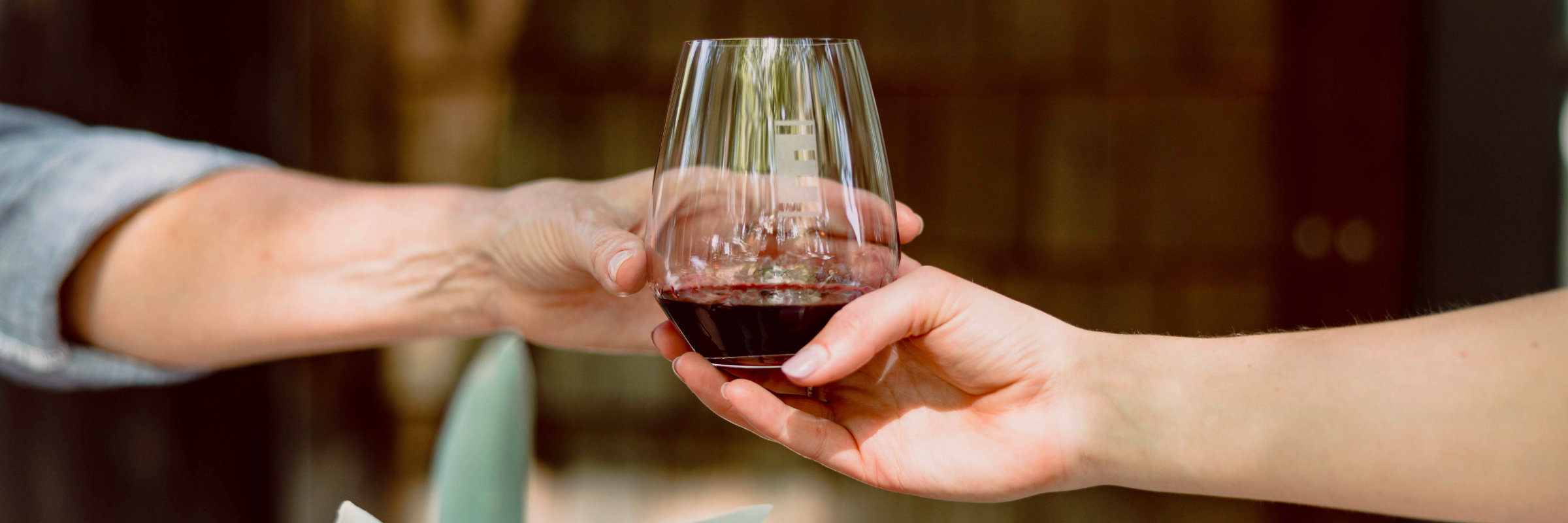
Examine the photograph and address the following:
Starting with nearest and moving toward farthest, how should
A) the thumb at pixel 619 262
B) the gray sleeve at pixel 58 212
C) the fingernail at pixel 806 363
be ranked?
the fingernail at pixel 806 363 → the thumb at pixel 619 262 → the gray sleeve at pixel 58 212

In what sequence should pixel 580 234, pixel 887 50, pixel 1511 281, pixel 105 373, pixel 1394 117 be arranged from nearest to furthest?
pixel 580 234, pixel 105 373, pixel 1511 281, pixel 1394 117, pixel 887 50

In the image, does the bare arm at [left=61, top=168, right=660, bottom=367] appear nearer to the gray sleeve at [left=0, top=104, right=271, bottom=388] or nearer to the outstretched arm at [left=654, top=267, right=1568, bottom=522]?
the gray sleeve at [left=0, top=104, right=271, bottom=388]

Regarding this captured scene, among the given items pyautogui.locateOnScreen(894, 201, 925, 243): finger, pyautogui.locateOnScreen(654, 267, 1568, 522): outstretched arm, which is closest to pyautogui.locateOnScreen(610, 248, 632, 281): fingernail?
pyautogui.locateOnScreen(654, 267, 1568, 522): outstretched arm

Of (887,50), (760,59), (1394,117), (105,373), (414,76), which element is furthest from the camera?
(414,76)

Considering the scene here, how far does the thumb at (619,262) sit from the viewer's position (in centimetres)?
84

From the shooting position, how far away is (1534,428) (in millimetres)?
844

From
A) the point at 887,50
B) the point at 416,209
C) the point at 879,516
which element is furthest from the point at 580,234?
the point at 879,516

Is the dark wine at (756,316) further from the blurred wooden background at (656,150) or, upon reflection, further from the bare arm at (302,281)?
the blurred wooden background at (656,150)

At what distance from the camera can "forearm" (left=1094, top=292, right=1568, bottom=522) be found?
848mm

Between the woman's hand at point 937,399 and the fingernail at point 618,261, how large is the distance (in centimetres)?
10

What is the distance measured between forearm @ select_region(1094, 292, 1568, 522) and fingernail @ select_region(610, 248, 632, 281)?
426 millimetres

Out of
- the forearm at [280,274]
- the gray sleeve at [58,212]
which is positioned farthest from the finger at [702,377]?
the gray sleeve at [58,212]

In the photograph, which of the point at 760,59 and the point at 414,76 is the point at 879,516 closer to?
the point at 414,76

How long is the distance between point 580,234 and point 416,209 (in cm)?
42
